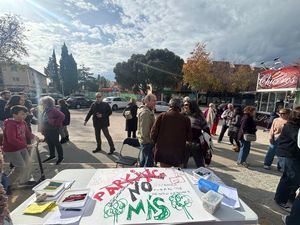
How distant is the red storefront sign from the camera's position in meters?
11.0

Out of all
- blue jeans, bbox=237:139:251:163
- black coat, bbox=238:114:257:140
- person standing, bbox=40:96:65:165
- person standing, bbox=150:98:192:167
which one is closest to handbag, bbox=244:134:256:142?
black coat, bbox=238:114:257:140

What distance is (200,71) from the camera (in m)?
23.8

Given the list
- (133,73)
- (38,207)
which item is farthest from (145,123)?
(133,73)

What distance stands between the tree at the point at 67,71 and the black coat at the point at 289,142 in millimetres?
54595

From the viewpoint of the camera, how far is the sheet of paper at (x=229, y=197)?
76.5 inches

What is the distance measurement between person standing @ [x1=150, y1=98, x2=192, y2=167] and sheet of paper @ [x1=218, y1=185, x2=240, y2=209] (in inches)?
45.5

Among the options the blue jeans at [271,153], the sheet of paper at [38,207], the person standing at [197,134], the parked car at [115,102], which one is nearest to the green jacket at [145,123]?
the person standing at [197,134]

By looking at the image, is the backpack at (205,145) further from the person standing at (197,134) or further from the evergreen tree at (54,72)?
the evergreen tree at (54,72)

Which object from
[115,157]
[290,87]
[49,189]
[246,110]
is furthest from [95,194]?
[290,87]

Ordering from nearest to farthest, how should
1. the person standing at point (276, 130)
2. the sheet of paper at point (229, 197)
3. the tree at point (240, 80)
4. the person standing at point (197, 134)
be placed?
the sheet of paper at point (229, 197), the person standing at point (197, 134), the person standing at point (276, 130), the tree at point (240, 80)

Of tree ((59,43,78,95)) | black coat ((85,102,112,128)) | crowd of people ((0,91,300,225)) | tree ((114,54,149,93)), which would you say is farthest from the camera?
tree ((59,43,78,95))

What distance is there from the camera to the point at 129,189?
2.12 m

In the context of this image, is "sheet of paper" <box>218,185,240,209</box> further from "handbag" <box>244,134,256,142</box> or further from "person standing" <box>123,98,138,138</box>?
"person standing" <box>123,98,138,138</box>

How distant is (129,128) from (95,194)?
5.15 meters
